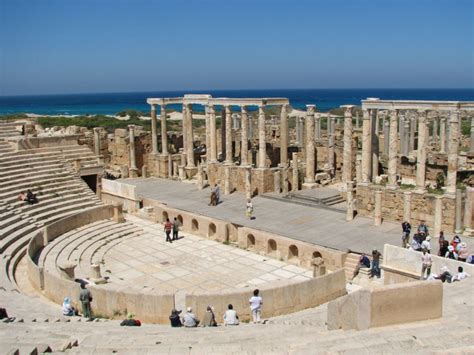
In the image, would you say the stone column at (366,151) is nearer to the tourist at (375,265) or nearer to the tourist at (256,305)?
the tourist at (375,265)

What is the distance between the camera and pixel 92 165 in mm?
26422

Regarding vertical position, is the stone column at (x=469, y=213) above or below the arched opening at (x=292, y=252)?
above

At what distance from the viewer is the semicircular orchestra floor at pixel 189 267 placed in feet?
53.6

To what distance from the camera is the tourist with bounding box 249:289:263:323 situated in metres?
12.4

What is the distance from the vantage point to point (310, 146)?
83.1 feet

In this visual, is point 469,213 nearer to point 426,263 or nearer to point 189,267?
point 426,263

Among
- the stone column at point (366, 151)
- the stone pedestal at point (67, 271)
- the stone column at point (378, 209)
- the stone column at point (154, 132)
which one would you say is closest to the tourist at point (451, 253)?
the stone column at point (378, 209)

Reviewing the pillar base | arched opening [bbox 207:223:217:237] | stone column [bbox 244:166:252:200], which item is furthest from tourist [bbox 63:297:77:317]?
the pillar base

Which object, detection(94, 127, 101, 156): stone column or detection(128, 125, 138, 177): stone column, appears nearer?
detection(128, 125, 138, 177): stone column

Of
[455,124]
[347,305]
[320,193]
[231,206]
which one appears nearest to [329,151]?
[320,193]

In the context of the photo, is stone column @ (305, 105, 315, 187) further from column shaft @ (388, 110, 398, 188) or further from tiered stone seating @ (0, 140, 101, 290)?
tiered stone seating @ (0, 140, 101, 290)

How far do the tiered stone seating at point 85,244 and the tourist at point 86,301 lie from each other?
3.59 metres

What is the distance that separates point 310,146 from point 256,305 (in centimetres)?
1402

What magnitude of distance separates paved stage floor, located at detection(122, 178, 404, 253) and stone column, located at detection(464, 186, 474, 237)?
228 cm
